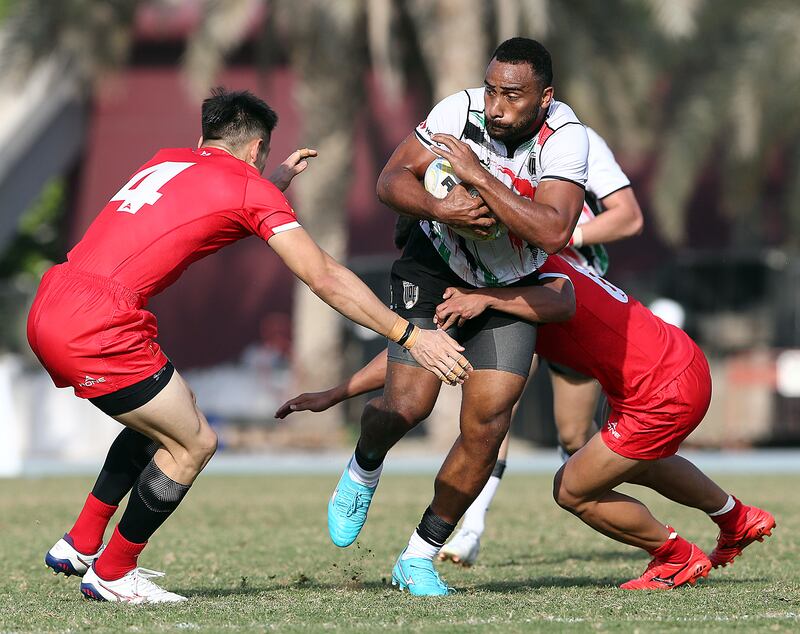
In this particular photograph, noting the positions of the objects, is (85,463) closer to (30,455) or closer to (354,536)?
(30,455)

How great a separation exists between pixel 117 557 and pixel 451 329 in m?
1.80

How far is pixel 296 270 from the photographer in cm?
577

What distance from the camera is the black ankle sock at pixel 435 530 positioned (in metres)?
6.33

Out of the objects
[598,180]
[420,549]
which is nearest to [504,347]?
[420,549]

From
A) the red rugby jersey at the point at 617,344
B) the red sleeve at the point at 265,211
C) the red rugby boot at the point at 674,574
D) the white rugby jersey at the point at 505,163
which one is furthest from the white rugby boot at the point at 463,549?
the red sleeve at the point at 265,211

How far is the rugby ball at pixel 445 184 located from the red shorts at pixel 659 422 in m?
1.07

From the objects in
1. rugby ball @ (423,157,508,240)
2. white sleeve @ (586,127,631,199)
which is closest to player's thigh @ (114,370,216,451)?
rugby ball @ (423,157,508,240)

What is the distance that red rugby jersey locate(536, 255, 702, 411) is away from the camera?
248 inches

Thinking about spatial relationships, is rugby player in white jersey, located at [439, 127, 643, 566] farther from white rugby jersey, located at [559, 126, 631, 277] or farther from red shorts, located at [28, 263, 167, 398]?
red shorts, located at [28, 263, 167, 398]

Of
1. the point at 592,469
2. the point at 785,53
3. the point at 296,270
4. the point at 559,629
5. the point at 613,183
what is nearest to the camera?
the point at 559,629

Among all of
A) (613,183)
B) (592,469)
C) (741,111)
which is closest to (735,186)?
(741,111)

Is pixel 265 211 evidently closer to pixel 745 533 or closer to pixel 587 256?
pixel 587 256

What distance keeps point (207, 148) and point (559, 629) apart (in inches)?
104

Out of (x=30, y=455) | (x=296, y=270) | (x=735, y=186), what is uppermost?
(x=296, y=270)
